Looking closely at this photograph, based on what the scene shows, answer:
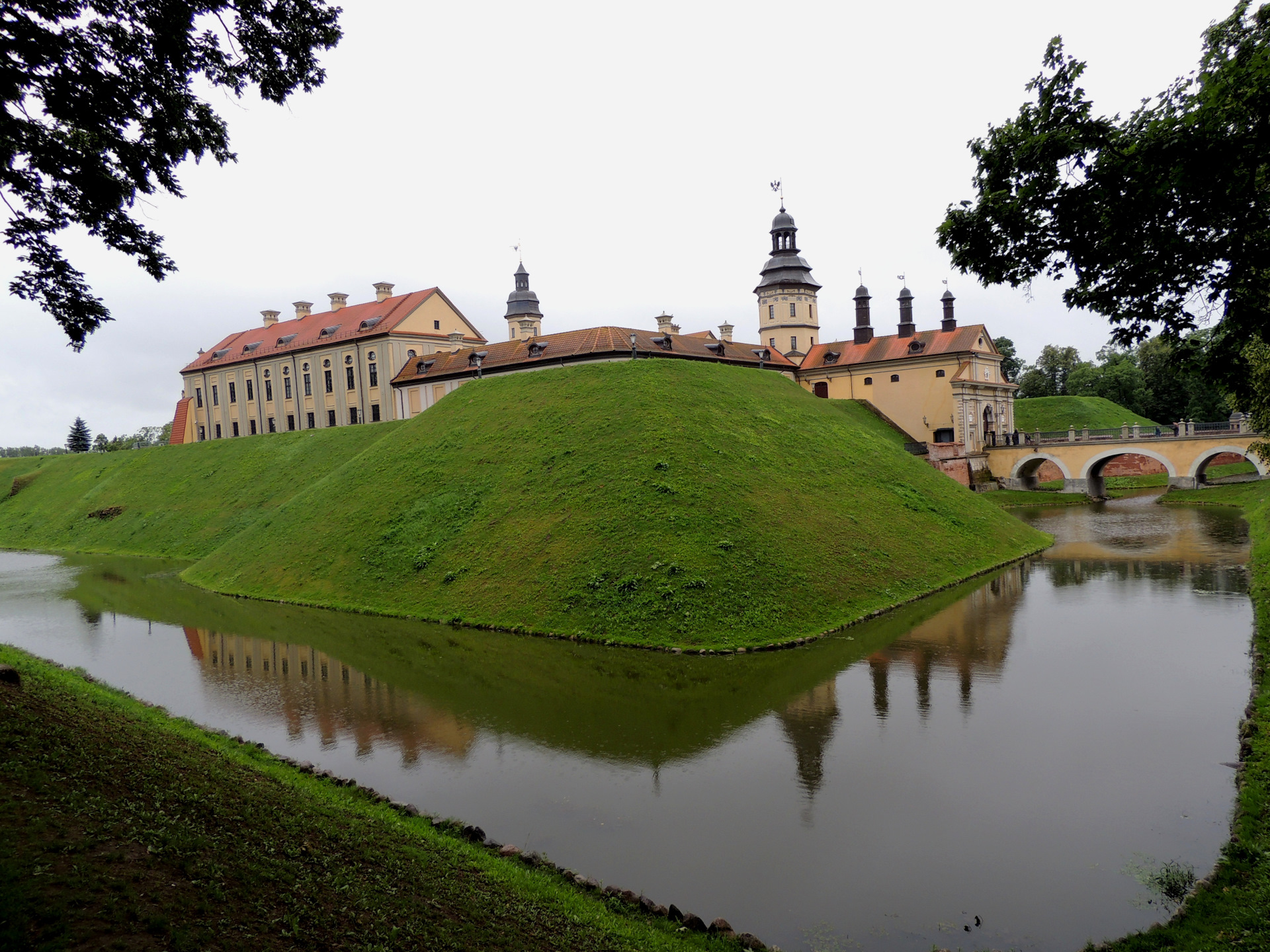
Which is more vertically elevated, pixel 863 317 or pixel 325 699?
pixel 863 317

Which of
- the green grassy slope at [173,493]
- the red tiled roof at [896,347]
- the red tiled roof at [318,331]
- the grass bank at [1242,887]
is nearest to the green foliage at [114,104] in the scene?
the grass bank at [1242,887]

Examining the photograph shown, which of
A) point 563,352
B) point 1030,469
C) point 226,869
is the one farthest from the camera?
point 1030,469

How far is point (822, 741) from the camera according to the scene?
15758 millimetres

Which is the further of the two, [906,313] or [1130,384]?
[1130,384]

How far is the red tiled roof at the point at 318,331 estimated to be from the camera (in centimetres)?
6550

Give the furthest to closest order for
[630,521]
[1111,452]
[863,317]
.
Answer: [863,317]
[1111,452]
[630,521]

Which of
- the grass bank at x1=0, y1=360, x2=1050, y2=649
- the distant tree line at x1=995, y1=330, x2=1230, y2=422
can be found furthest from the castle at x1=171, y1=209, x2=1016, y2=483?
the distant tree line at x1=995, y1=330, x2=1230, y2=422

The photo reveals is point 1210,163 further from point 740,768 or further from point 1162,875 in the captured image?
point 740,768

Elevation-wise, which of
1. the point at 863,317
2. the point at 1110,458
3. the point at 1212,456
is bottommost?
the point at 1212,456

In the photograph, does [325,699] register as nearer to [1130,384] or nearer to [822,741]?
[822,741]

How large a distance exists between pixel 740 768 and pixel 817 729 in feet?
8.38

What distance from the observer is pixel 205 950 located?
672cm

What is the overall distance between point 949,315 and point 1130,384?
39596mm

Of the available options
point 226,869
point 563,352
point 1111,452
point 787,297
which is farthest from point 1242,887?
point 787,297
